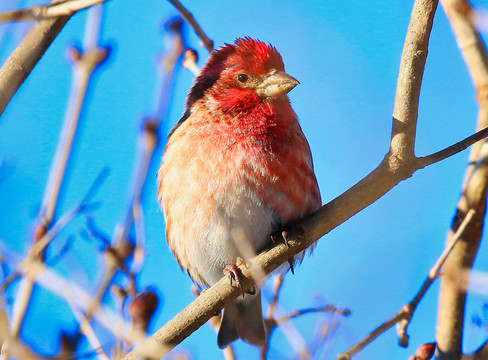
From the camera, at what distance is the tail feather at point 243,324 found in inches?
260

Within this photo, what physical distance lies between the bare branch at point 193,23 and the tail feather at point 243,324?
274 centimetres

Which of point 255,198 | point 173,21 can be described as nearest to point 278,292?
point 255,198

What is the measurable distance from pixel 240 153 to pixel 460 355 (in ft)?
8.17

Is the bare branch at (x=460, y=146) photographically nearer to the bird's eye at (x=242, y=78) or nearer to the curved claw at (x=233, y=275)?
the curved claw at (x=233, y=275)

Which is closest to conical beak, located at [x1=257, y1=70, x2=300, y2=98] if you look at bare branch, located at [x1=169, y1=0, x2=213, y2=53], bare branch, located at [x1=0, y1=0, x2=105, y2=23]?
bare branch, located at [x1=169, y1=0, x2=213, y2=53]

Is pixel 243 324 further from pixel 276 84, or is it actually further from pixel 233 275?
pixel 276 84

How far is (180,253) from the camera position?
6.80m

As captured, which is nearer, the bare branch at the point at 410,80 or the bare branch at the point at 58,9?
the bare branch at the point at 58,9

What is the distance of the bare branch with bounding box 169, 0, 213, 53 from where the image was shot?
5.20m

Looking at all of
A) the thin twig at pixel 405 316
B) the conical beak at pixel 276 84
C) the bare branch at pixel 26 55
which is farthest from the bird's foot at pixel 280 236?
the bare branch at pixel 26 55

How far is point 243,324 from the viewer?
702 cm

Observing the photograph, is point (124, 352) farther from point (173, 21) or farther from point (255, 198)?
point (173, 21)

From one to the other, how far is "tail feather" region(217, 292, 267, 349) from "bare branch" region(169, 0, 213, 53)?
108 inches

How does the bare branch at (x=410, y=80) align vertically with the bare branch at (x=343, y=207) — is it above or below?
above
